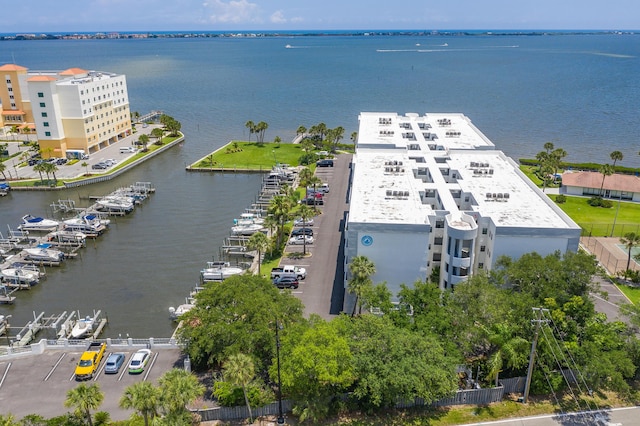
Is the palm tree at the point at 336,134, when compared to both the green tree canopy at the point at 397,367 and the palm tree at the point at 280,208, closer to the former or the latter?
the palm tree at the point at 280,208

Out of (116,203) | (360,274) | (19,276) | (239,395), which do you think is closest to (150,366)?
(239,395)

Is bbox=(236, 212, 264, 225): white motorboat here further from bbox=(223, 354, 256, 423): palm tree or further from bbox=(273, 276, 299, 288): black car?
bbox=(223, 354, 256, 423): palm tree

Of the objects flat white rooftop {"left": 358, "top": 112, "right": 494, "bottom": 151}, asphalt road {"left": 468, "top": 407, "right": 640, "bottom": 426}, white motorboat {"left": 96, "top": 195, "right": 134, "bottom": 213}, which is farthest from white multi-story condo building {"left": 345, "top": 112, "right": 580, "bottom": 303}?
white motorboat {"left": 96, "top": 195, "right": 134, "bottom": 213}

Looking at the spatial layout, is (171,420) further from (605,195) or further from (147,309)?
(605,195)

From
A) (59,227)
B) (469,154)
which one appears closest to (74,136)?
(59,227)

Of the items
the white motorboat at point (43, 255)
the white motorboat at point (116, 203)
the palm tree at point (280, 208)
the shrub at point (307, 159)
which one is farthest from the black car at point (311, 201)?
the white motorboat at point (43, 255)

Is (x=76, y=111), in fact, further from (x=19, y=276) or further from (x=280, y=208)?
(x=280, y=208)
